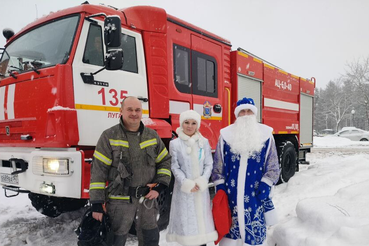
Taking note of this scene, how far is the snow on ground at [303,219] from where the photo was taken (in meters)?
2.43

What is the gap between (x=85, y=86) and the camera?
2.86 metres

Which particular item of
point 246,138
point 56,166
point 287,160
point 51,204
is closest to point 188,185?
point 246,138

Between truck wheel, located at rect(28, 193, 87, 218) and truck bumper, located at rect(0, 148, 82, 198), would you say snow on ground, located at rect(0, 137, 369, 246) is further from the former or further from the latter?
truck bumper, located at rect(0, 148, 82, 198)

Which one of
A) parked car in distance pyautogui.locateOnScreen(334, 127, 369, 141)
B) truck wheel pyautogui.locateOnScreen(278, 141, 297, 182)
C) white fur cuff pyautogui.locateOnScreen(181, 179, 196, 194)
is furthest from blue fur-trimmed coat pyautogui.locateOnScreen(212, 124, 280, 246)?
parked car in distance pyautogui.locateOnScreen(334, 127, 369, 141)

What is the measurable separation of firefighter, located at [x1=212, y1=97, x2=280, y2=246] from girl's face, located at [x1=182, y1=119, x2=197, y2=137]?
13.7 inches

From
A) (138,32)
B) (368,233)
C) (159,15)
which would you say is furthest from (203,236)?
(159,15)

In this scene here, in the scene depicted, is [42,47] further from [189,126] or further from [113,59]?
[189,126]

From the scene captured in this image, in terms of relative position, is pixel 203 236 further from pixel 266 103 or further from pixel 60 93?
pixel 266 103

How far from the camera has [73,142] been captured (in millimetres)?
2723

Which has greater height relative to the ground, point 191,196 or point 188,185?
point 188,185

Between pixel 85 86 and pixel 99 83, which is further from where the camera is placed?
pixel 99 83

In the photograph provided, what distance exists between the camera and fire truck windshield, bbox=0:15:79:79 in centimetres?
299

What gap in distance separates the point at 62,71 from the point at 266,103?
4.57 meters

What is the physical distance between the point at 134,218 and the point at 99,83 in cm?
149
